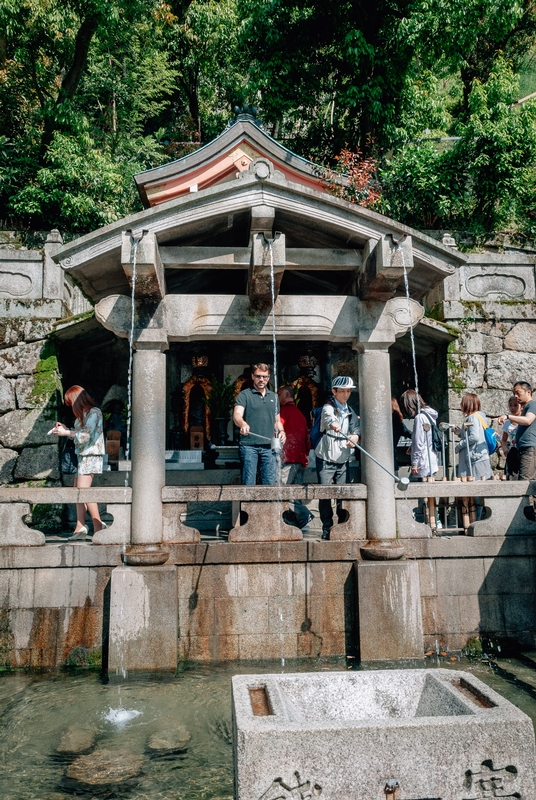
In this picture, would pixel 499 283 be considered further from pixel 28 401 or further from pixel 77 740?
pixel 77 740

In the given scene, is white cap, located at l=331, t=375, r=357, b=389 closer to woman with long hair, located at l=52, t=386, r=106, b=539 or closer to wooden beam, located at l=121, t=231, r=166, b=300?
wooden beam, located at l=121, t=231, r=166, b=300

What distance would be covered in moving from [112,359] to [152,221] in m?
6.62

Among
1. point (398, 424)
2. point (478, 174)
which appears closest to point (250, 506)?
point (398, 424)

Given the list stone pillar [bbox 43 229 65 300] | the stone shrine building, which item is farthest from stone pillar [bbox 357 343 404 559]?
stone pillar [bbox 43 229 65 300]

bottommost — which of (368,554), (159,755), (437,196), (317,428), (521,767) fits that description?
(159,755)

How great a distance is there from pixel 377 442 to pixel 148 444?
268cm

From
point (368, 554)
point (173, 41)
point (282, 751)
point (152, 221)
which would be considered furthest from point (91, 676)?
point (173, 41)

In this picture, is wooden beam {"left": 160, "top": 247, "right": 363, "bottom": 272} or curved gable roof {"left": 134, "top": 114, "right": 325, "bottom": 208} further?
A: curved gable roof {"left": 134, "top": 114, "right": 325, "bottom": 208}

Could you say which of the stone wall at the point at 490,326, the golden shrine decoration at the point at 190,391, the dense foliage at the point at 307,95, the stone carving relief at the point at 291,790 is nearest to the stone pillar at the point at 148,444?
the stone carving relief at the point at 291,790

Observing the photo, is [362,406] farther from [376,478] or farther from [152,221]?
[152,221]

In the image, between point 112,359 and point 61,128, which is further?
point 61,128

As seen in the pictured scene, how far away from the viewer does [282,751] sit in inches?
124

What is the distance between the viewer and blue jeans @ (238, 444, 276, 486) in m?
8.07

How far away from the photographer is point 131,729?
18.3 feet
